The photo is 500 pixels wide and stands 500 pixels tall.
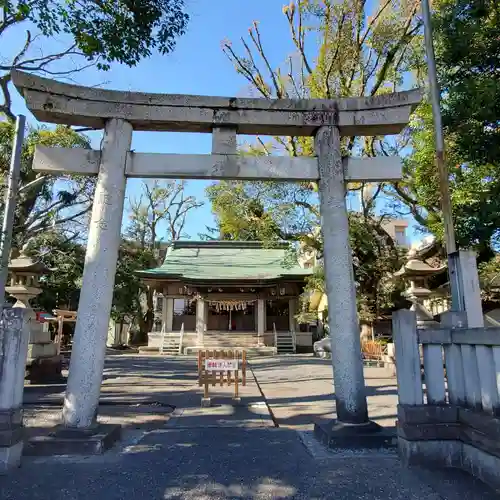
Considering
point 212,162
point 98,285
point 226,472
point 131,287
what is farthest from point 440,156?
point 131,287

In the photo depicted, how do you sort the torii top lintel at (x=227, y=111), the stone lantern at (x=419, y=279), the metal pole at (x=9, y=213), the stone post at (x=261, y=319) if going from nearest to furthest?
1. the torii top lintel at (x=227, y=111)
2. the metal pole at (x=9, y=213)
3. the stone lantern at (x=419, y=279)
4. the stone post at (x=261, y=319)

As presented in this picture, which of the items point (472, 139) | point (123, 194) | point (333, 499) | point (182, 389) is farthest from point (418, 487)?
point (182, 389)

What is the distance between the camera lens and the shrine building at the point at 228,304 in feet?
73.5

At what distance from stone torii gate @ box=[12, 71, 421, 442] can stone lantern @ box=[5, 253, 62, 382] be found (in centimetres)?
707

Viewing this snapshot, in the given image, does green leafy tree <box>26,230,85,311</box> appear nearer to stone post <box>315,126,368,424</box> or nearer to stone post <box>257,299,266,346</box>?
stone post <box>257,299,266,346</box>

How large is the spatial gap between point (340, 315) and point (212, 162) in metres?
2.60

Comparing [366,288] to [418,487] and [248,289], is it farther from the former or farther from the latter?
[418,487]

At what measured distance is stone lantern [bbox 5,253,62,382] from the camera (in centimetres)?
1064

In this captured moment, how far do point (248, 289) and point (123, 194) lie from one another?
61.4ft

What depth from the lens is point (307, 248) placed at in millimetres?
20094

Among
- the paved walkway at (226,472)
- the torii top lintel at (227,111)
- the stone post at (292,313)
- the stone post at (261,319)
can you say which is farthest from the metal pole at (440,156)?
the stone post at (292,313)

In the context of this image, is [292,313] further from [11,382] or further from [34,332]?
[11,382]

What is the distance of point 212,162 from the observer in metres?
5.35

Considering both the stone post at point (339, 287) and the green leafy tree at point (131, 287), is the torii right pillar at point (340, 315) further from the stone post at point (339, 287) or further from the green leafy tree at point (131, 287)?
the green leafy tree at point (131, 287)
